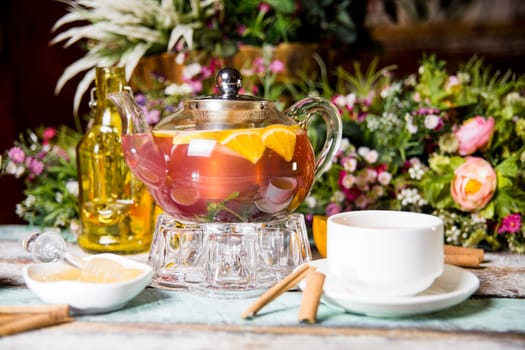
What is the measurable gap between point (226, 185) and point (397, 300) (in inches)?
11.1

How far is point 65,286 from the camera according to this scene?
33.5 inches

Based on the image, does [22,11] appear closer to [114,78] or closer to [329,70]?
[329,70]

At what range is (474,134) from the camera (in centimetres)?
132

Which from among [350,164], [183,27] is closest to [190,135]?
[350,164]

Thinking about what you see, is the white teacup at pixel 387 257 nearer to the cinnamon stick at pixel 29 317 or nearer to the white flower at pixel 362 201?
the cinnamon stick at pixel 29 317

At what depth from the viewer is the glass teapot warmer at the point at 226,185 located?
3.16 ft

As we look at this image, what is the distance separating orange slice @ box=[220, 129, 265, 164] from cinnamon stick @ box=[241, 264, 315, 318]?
0.16 meters

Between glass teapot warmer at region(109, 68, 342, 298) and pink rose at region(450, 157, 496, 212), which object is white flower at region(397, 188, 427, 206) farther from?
glass teapot warmer at region(109, 68, 342, 298)

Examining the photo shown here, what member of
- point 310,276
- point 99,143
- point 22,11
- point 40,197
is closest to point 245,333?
point 310,276

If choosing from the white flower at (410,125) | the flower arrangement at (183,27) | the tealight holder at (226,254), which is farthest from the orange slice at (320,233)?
the flower arrangement at (183,27)

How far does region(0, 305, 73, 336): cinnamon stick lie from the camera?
Result: 796 millimetres

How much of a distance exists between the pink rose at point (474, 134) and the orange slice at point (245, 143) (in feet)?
1.75

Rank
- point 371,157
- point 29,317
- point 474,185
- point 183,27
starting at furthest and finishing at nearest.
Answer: point 183,27
point 371,157
point 474,185
point 29,317

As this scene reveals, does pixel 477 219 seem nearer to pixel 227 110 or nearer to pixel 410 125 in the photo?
pixel 410 125
